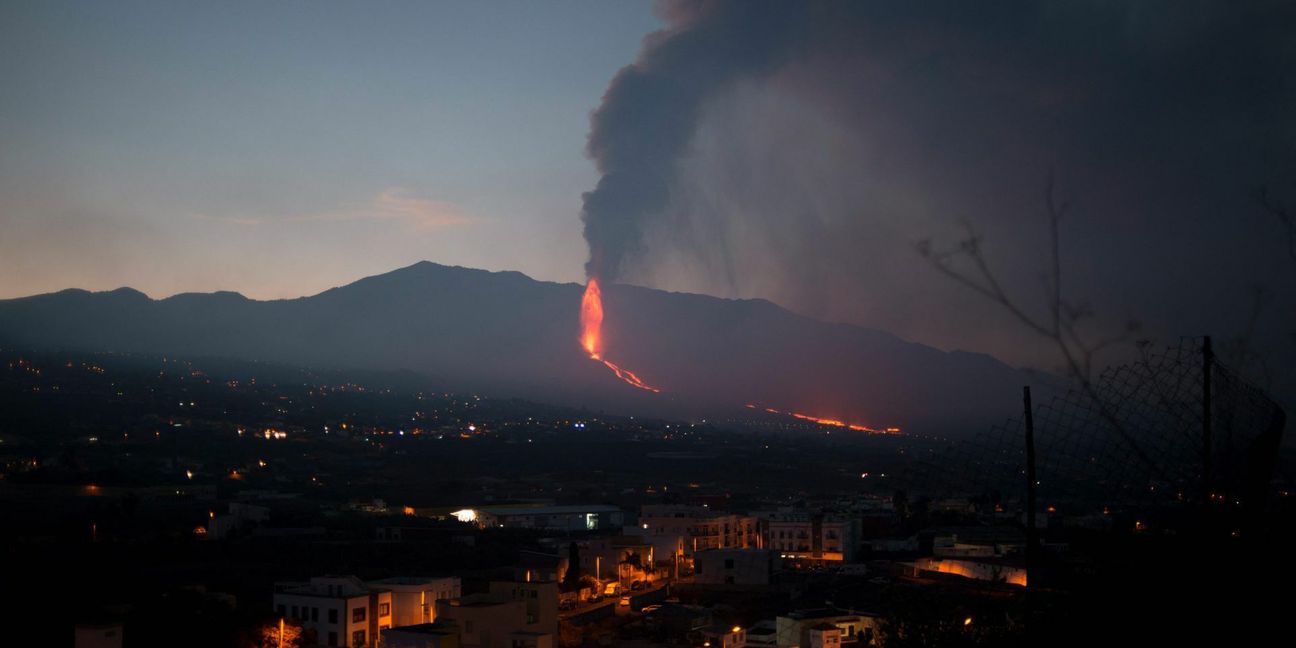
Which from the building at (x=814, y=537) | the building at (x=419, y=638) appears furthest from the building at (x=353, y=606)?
the building at (x=814, y=537)

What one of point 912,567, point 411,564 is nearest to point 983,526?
point 912,567

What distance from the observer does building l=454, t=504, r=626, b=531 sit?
36003 mm

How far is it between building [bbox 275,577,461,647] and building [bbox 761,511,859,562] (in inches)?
462

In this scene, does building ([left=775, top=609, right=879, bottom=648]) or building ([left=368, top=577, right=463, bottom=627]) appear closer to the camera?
building ([left=775, top=609, right=879, bottom=648])

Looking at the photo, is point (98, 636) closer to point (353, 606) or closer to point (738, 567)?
point (353, 606)

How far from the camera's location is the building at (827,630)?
57.1 feet

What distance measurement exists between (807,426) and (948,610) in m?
87.1

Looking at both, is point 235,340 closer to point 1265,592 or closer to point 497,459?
point 497,459

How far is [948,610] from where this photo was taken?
51.3 feet

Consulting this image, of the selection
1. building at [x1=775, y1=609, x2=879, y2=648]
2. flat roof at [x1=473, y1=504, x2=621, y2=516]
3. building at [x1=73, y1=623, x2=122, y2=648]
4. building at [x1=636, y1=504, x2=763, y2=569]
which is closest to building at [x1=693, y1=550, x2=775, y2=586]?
building at [x1=636, y1=504, x2=763, y2=569]

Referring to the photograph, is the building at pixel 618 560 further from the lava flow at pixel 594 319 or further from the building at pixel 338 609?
the lava flow at pixel 594 319

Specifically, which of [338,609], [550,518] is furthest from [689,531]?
[338,609]

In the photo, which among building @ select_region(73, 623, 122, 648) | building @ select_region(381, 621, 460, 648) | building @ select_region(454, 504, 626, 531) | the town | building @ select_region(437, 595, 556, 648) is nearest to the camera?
building @ select_region(73, 623, 122, 648)

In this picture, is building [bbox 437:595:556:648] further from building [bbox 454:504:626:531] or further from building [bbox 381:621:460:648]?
building [bbox 454:504:626:531]
